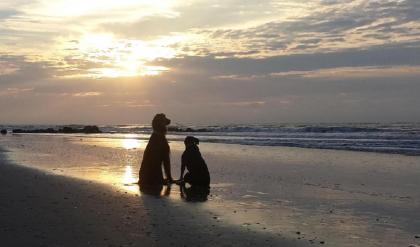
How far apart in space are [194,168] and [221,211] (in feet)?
11.6

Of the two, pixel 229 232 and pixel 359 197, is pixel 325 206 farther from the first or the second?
pixel 229 232

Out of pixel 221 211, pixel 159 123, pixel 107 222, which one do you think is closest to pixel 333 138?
pixel 159 123

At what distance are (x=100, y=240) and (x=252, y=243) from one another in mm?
1851

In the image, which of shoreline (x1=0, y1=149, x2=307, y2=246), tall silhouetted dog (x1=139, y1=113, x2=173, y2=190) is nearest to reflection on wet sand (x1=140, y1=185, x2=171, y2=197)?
tall silhouetted dog (x1=139, y1=113, x2=173, y2=190)

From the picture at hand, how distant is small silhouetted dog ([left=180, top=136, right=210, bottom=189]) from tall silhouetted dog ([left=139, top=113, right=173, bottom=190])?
0.45 meters

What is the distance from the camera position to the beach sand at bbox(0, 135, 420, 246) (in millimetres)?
6426

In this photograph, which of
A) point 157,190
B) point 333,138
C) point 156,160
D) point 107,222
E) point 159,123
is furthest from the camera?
point 333,138

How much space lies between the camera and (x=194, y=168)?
470 inches

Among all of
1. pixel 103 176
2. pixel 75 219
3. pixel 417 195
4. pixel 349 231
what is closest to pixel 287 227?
pixel 349 231

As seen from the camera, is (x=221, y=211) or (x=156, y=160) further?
(x=156, y=160)

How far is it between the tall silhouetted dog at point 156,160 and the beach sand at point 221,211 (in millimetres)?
424

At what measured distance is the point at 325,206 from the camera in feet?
29.4

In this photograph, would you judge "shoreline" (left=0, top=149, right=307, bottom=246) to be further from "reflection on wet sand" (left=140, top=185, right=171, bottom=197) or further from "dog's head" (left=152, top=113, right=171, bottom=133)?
"dog's head" (left=152, top=113, right=171, bottom=133)

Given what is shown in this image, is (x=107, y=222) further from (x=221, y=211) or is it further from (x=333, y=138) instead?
(x=333, y=138)
